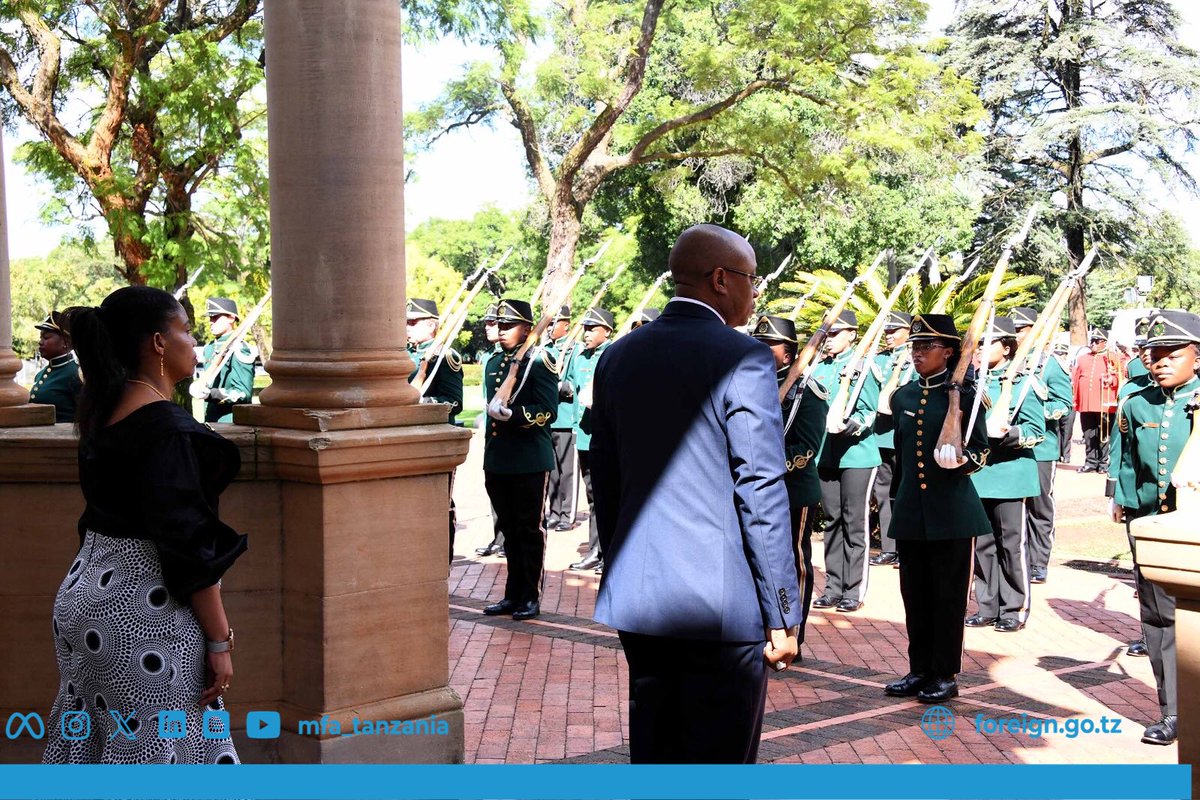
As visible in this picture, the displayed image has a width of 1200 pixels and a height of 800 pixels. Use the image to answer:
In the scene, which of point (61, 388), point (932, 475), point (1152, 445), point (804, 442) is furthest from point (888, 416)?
point (61, 388)

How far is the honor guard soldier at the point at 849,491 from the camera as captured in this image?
31.4 feet

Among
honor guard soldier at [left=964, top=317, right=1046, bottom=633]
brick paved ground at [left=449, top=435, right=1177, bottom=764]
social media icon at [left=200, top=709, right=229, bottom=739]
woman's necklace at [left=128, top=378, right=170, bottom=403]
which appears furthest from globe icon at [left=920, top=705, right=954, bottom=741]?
woman's necklace at [left=128, top=378, right=170, bottom=403]

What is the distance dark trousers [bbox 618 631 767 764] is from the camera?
12.5 feet

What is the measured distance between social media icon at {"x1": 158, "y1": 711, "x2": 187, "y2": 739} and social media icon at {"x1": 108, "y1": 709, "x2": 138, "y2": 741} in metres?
0.07

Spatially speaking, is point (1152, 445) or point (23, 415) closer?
point (23, 415)

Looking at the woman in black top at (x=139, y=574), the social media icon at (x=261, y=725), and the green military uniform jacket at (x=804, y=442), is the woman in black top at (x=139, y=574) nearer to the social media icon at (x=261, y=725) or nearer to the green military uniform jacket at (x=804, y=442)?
the social media icon at (x=261, y=725)

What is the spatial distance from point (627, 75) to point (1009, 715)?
62.7 ft

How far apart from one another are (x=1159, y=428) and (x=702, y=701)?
3.87 meters

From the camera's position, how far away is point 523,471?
29.8 feet

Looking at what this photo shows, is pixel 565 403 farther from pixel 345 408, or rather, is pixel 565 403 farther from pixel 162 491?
pixel 162 491

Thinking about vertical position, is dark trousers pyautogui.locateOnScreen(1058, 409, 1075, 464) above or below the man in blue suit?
below

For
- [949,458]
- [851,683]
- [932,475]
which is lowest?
[851,683]

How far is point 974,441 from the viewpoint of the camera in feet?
23.2

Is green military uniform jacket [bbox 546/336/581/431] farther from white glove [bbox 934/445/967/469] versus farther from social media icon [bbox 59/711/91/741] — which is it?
social media icon [bbox 59/711/91/741]
